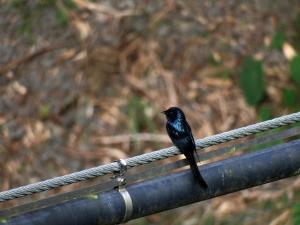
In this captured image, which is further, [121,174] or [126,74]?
[126,74]

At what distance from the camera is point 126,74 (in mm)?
8977

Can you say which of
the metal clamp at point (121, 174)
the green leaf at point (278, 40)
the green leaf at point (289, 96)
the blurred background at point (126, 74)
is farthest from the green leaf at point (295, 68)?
the metal clamp at point (121, 174)

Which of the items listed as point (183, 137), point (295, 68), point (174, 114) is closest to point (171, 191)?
point (183, 137)

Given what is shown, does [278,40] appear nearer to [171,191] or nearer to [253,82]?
[253,82]

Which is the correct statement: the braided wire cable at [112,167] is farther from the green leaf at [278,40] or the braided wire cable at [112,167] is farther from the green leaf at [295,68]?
the green leaf at [278,40]

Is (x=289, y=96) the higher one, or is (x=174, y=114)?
(x=174, y=114)

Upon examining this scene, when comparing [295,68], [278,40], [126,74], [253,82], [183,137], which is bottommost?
[253,82]

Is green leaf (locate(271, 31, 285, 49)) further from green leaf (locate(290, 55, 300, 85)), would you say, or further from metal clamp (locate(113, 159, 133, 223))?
metal clamp (locate(113, 159, 133, 223))

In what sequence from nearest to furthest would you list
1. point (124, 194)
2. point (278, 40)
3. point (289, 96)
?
point (124, 194)
point (289, 96)
point (278, 40)

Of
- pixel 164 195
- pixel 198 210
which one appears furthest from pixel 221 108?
pixel 164 195

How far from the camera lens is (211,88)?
903 centimetres

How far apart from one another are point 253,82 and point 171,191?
5.63 meters

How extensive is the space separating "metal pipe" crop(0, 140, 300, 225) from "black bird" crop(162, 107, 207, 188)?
34 mm

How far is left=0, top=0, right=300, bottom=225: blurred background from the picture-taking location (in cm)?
849
